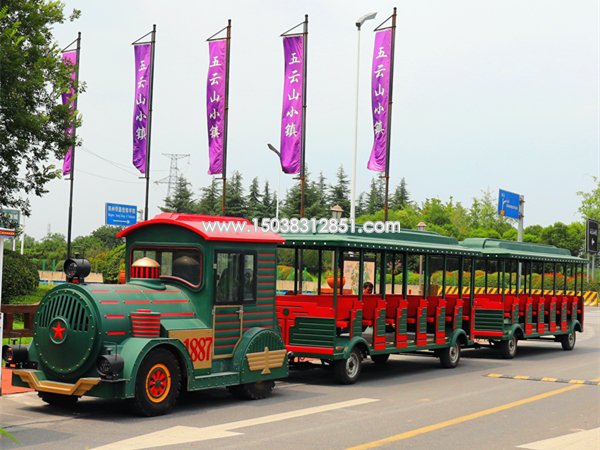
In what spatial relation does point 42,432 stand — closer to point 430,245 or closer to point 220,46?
point 430,245

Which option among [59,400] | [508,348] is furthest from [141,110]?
[59,400]

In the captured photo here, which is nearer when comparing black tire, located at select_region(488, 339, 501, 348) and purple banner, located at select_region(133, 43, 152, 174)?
black tire, located at select_region(488, 339, 501, 348)

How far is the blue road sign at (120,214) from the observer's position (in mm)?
36312

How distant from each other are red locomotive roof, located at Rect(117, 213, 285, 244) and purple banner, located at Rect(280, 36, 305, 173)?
41.7 ft

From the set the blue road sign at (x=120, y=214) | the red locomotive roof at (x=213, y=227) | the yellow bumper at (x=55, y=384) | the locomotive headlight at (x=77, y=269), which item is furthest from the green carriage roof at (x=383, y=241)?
the blue road sign at (x=120, y=214)

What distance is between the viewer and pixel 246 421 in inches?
404

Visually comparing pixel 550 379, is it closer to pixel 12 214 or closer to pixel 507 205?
pixel 12 214

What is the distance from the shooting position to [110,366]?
987 centimetres

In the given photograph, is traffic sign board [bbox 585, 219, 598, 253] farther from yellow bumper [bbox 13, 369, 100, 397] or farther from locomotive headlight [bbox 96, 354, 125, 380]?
yellow bumper [bbox 13, 369, 100, 397]

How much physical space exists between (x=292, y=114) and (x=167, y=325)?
1528cm

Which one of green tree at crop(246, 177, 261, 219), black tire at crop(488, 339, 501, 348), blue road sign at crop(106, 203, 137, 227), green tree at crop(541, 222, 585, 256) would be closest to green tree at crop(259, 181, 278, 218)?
green tree at crop(246, 177, 261, 219)

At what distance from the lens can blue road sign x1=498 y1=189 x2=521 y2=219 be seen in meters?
39.0

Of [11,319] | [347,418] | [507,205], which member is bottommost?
[347,418]

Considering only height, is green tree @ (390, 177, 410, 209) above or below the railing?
above
